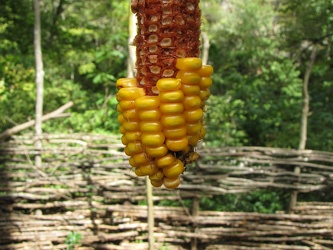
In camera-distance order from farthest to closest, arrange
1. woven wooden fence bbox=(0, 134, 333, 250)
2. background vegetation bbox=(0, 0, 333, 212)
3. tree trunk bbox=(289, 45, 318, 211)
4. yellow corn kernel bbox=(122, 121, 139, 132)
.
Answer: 1. background vegetation bbox=(0, 0, 333, 212)
2. tree trunk bbox=(289, 45, 318, 211)
3. woven wooden fence bbox=(0, 134, 333, 250)
4. yellow corn kernel bbox=(122, 121, 139, 132)

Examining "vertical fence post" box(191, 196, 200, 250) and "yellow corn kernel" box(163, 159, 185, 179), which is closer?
"yellow corn kernel" box(163, 159, 185, 179)

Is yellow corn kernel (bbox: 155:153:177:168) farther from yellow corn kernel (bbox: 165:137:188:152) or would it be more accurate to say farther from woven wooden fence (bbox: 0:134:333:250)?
woven wooden fence (bbox: 0:134:333:250)

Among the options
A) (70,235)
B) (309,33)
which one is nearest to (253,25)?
(309,33)

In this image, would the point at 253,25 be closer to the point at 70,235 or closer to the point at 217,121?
the point at 217,121

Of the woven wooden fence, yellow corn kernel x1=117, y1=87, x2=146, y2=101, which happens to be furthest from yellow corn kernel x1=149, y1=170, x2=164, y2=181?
the woven wooden fence

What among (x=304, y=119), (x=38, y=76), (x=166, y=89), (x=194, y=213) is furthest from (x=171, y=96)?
(x=304, y=119)

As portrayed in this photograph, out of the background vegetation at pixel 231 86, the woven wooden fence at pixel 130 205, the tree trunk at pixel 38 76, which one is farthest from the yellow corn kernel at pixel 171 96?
the background vegetation at pixel 231 86

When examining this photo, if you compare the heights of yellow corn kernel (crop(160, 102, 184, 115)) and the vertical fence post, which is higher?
yellow corn kernel (crop(160, 102, 184, 115))
